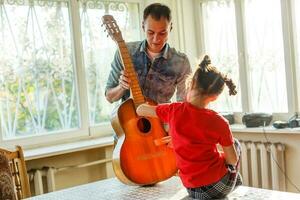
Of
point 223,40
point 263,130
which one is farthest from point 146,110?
point 223,40

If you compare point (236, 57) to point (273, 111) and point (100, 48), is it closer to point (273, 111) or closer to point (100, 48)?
point (273, 111)

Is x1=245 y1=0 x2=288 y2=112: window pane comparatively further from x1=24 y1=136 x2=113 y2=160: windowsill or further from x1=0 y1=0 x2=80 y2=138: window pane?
x1=0 y1=0 x2=80 y2=138: window pane

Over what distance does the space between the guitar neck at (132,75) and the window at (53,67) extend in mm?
1377

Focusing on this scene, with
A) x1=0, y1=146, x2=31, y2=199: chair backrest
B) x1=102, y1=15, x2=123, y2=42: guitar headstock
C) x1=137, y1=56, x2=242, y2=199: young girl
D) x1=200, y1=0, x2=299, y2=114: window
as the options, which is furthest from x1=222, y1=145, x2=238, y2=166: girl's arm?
x1=200, y1=0, x2=299, y2=114: window

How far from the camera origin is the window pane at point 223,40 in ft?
11.0

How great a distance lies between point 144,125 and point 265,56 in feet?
5.41

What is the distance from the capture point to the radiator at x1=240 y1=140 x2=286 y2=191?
287cm

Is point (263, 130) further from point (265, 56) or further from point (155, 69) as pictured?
point (155, 69)

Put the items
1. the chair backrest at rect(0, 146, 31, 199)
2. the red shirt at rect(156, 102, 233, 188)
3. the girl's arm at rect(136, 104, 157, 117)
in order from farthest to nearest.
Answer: the chair backrest at rect(0, 146, 31, 199)
the girl's arm at rect(136, 104, 157, 117)
the red shirt at rect(156, 102, 233, 188)

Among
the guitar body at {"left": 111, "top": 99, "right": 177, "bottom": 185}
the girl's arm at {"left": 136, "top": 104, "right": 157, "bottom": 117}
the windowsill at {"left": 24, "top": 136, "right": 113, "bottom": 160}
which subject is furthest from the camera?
the windowsill at {"left": 24, "top": 136, "right": 113, "bottom": 160}

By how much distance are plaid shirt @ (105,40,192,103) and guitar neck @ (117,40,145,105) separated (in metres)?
0.12

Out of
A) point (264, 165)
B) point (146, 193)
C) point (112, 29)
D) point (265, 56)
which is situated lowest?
point (264, 165)

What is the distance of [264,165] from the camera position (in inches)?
115

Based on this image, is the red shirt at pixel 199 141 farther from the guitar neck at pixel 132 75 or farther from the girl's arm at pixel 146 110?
the guitar neck at pixel 132 75
